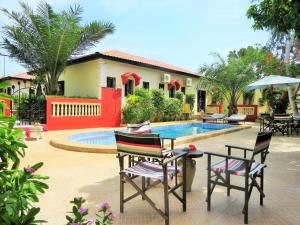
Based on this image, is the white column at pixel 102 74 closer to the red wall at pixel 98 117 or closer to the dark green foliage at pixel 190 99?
the red wall at pixel 98 117

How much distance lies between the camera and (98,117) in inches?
557

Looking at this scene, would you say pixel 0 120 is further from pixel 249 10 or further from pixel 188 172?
pixel 249 10

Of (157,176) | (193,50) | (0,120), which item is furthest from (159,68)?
(0,120)

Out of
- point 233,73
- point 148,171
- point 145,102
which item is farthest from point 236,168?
point 233,73

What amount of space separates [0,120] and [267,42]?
56.3 feet

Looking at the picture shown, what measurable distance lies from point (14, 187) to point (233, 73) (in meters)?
19.1

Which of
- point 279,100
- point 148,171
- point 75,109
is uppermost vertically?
point 279,100

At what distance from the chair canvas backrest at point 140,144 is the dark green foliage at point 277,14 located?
4665 millimetres

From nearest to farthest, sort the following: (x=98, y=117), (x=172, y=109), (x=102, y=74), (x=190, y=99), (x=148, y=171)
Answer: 1. (x=148, y=171)
2. (x=98, y=117)
3. (x=102, y=74)
4. (x=172, y=109)
5. (x=190, y=99)

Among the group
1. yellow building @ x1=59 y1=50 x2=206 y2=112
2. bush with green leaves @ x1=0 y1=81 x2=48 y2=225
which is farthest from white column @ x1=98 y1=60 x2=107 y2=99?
bush with green leaves @ x1=0 y1=81 x2=48 y2=225

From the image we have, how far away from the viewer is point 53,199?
148 inches

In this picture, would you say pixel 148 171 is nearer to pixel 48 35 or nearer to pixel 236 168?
pixel 236 168

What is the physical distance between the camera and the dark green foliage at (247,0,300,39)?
18.5 ft

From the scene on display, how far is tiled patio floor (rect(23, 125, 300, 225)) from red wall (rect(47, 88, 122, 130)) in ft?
20.1
